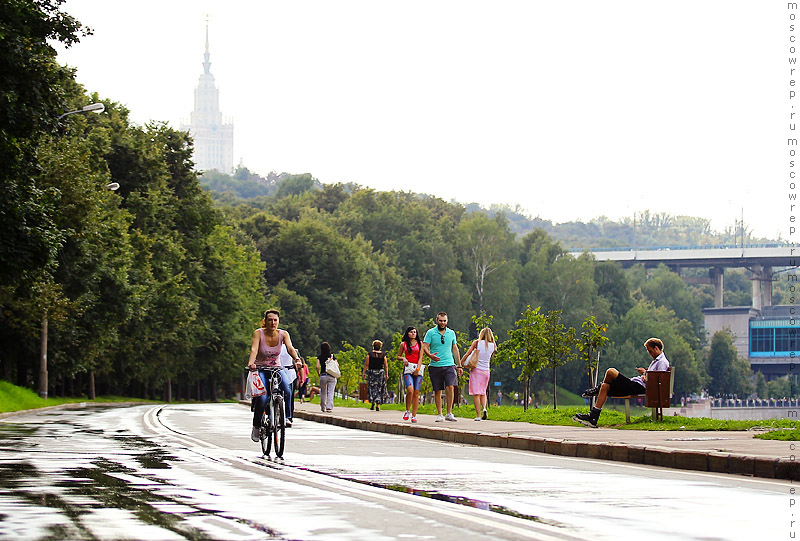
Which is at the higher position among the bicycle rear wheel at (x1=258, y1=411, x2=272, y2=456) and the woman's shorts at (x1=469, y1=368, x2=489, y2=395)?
the woman's shorts at (x1=469, y1=368, x2=489, y2=395)

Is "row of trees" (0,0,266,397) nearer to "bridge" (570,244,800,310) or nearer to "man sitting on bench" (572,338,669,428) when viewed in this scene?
"man sitting on bench" (572,338,669,428)

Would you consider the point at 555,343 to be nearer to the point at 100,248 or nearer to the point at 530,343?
the point at 530,343

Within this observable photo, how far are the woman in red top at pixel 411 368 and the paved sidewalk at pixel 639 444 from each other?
23.5 inches

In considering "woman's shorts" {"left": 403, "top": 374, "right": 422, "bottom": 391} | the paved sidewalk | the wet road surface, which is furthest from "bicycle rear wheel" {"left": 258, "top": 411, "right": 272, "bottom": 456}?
"woman's shorts" {"left": 403, "top": 374, "right": 422, "bottom": 391}

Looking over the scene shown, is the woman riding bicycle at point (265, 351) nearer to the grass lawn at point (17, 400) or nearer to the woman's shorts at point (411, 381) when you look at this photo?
the woman's shorts at point (411, 381)

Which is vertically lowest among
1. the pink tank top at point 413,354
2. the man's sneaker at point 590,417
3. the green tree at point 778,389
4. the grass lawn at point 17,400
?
the green tree at point 778,389

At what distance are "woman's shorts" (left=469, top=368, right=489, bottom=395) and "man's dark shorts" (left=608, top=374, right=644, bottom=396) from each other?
198 inches

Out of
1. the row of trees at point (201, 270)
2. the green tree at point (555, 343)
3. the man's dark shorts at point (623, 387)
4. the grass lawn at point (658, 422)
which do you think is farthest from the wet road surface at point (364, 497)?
the row of trees at point (201, 270)

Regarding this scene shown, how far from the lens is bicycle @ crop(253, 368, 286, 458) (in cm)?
1691

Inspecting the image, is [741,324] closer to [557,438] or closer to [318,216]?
[318,216]

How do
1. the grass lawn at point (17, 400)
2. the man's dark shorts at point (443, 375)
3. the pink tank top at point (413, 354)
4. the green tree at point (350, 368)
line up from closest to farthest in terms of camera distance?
the man's dark shorts at point (443, 375) → the pink tank top at point (413, 354) → the grass lawn at point (17, 400) → the green tree at point (350, 368)

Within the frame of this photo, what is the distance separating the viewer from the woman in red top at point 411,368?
2742cm

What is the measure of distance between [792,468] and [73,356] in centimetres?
Answer: 4828

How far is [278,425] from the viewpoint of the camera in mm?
16969
